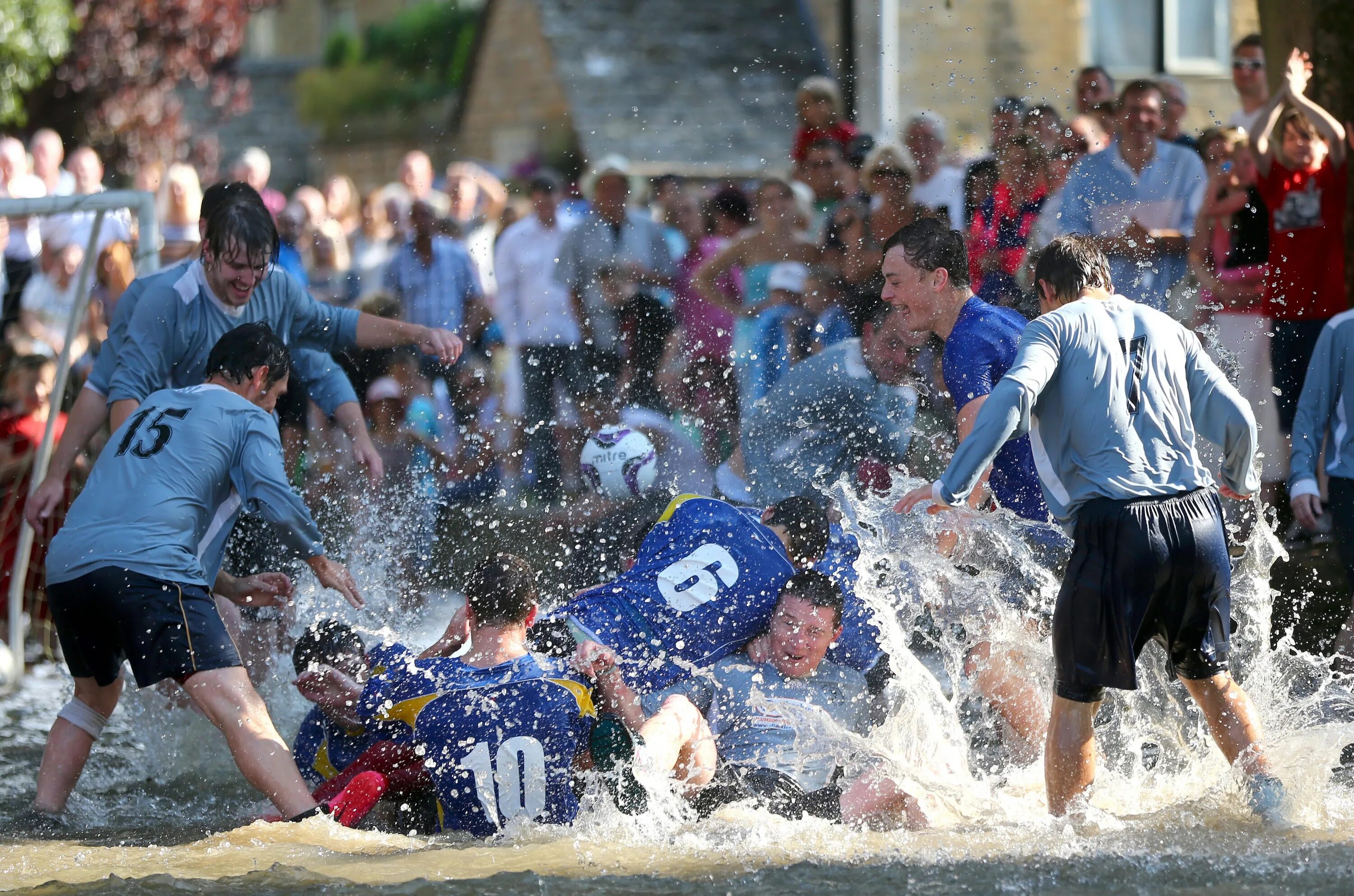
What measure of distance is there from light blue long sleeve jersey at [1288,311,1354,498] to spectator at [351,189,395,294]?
7.44m

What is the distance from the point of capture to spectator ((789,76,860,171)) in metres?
10.0

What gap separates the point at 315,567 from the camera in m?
5.59

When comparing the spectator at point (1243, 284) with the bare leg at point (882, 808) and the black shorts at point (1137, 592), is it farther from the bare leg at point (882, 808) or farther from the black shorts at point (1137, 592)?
the bare leg at point (882, 808)

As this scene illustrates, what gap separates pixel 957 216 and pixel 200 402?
192 inches

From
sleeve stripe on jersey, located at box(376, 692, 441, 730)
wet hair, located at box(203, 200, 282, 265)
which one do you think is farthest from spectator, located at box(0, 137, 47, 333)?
sleeve stripe on jersey, located at box(376, 692, 441, 730)

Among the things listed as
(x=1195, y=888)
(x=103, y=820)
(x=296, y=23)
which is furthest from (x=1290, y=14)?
(x=296, y=23)

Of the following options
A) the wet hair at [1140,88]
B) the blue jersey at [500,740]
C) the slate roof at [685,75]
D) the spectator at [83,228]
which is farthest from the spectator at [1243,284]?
the slate roof at [685,75]

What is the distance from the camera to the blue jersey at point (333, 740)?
544 centimetres

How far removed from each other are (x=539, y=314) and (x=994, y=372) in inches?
203

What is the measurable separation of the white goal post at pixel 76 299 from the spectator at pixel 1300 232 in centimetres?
563

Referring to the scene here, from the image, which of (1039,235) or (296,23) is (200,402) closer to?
(1039,235)

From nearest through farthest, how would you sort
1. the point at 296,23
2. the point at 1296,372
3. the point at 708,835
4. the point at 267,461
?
the point at 708,835
the point at 267,461
the point at 1296,372
the point at 296,23

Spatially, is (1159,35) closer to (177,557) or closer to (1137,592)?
(1137,592)

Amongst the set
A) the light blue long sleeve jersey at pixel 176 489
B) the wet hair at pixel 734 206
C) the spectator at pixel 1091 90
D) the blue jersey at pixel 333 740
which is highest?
the spectator at pixel 1091 90
